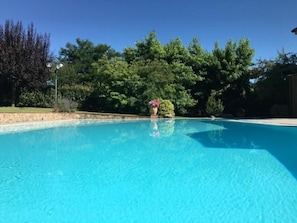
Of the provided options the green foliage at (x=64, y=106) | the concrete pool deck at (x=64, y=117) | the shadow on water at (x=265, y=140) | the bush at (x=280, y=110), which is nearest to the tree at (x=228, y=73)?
the bush at (x=280, y=110)

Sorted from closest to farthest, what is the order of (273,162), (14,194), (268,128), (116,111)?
(14,194)
(273,162)
(268,128)
(116,111)

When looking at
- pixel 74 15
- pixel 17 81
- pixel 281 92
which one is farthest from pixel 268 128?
pixel 17 81

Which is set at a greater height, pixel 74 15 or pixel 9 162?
pixel 74 15

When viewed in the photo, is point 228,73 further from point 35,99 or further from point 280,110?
point 35,99

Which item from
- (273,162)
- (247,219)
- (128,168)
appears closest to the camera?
(247,219)

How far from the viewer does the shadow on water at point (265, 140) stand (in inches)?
354

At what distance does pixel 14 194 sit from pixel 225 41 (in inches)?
848

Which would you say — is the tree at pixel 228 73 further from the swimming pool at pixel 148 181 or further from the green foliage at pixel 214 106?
the swimming pool at pixel 148 181

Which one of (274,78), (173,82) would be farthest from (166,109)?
(274,78)

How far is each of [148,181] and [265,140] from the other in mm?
7386

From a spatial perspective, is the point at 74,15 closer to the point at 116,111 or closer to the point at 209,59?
the point at 116,111

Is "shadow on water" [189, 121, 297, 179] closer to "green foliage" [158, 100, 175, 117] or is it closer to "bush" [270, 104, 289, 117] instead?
"bush" [270, 104, 289, 117]

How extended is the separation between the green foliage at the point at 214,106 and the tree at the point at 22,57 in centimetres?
1220

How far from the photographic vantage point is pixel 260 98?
74.7 ft
